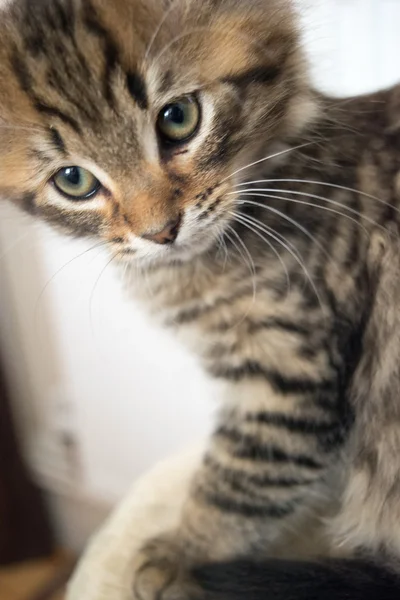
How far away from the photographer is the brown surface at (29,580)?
1820 millimetres

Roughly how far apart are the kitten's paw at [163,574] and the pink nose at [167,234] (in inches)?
17.6

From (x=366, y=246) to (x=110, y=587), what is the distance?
583mm

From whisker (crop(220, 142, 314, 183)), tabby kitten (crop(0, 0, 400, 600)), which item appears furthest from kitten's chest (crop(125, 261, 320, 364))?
whisker (crop(220, 142, 314, 183))

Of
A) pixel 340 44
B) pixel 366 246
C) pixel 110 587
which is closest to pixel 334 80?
pixel 340 44

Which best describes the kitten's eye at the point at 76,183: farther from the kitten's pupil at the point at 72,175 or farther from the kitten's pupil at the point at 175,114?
the kitten's pupil at the point at 175,114

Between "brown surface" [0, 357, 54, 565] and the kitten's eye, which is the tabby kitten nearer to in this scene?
the kitten's eye

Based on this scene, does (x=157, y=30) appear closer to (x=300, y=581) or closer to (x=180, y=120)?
(x=180, y=120)

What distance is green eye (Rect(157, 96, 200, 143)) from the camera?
77 centimetres

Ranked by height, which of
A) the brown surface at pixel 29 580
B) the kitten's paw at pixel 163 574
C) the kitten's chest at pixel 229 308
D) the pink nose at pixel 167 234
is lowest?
the brown surface at pixel 29 580

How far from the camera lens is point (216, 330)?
925 mm

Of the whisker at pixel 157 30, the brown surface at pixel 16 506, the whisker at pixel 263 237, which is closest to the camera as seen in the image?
the whisker at pixel 157 30

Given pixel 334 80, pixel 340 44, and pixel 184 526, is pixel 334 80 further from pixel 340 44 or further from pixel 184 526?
pixel 184 526

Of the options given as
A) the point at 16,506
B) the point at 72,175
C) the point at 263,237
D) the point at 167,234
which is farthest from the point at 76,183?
the point at 16,506

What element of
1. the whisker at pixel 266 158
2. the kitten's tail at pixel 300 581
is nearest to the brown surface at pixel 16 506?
the kitten's tail at pixel 300 581
